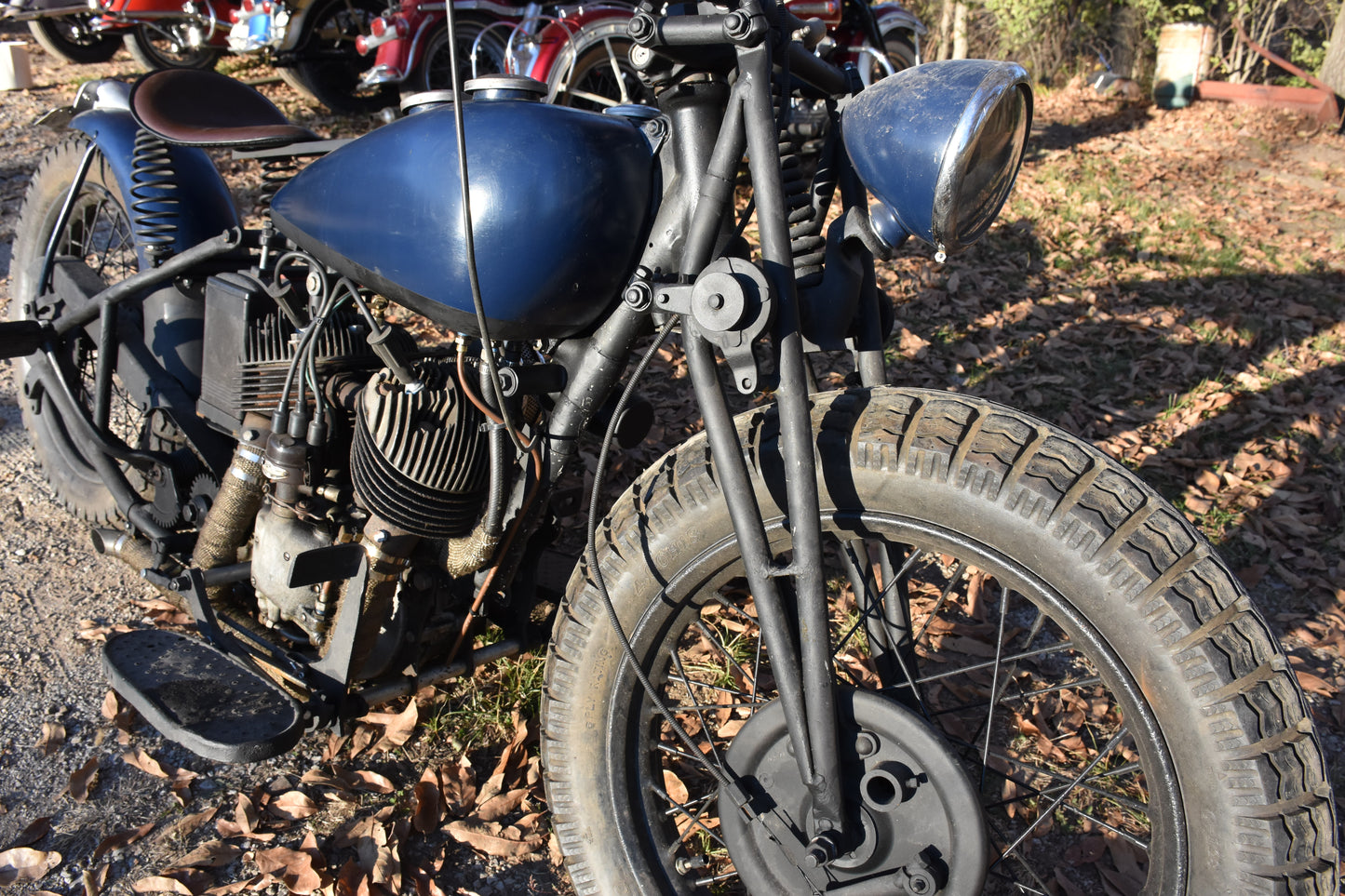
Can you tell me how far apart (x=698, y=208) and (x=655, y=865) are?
1197 millimetres

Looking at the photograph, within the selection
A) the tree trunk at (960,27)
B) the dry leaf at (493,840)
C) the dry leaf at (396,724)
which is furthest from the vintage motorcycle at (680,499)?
the tree trunk at (960,27)

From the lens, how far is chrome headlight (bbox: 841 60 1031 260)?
1.38 m

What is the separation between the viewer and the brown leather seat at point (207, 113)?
7.25 feet

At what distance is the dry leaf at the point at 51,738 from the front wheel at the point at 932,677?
1.43 meters

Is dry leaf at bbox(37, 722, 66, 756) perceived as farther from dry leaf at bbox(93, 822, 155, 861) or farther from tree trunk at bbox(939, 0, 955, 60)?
tree trunk at bbox(939, 0, 955, 60)

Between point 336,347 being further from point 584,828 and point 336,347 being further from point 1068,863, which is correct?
point 1068,863

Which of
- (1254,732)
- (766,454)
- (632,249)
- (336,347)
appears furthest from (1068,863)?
(336,347)

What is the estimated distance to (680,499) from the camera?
5.42 ft

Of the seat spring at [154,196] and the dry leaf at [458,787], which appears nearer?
the dry leaf at [458,787]

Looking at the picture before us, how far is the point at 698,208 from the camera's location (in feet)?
4.97

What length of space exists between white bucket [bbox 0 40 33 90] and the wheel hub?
8.15 metres

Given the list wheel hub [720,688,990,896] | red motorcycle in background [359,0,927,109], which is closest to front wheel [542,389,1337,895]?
wheel hub [720,688,990,896]

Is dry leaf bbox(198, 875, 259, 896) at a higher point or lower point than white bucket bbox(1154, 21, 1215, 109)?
higher

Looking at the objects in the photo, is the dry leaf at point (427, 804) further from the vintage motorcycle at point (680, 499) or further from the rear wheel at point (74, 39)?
the rear wheel at point (74, 39)
